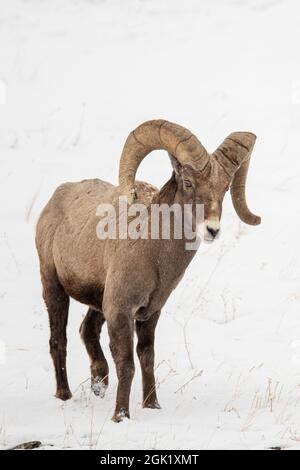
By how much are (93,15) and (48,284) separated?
14515 mm

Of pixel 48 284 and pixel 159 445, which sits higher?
pixel 48 284

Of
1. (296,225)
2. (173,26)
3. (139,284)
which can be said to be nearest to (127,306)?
(139,284)

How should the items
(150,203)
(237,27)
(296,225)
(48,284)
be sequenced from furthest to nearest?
(237,27), (296,225), (48,284), (150,203)

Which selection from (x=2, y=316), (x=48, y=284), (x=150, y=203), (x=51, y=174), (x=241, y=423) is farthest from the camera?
(x=51, y=174)

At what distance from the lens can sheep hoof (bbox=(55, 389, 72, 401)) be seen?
976cm

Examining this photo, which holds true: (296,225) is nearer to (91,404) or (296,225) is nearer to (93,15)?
(91,404)

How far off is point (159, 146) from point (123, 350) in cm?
204

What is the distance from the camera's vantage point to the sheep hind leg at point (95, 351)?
31.9 feet

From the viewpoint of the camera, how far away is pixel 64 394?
9773 millimetres

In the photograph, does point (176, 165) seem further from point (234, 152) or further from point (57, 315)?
point (57, 315)

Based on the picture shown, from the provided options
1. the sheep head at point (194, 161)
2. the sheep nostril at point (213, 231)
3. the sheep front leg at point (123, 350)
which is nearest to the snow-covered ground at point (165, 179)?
the sheep front leg at point (123, 350)

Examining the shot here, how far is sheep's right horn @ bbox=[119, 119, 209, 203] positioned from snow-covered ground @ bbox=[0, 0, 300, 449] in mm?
2417

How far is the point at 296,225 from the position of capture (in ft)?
52.0

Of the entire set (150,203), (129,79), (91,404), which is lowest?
(91,404)
